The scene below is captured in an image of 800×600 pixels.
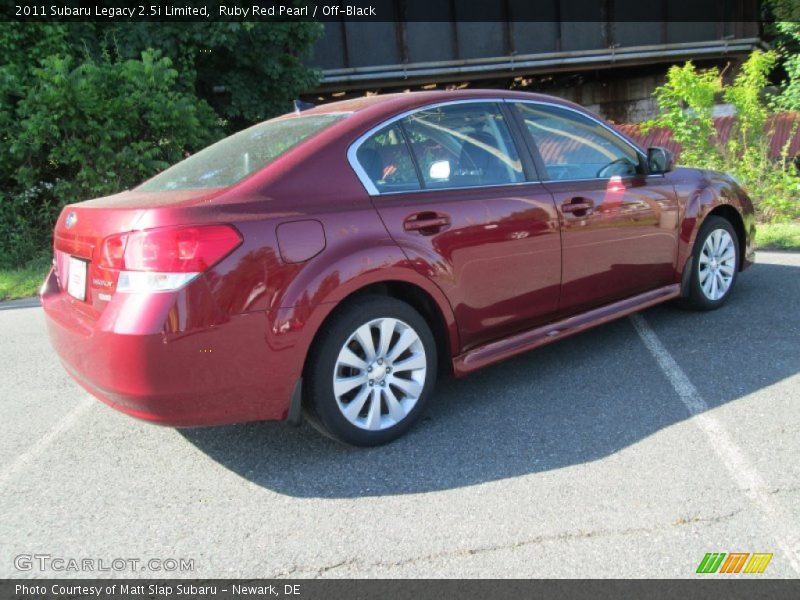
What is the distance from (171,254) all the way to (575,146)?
270 centimetres

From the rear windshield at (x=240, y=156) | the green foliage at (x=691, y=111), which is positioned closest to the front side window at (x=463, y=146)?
the rear windshield at (x=240, y=156)

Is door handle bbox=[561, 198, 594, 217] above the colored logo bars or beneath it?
above

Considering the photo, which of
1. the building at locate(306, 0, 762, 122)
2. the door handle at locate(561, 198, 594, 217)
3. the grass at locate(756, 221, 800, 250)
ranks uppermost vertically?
the building at locate(306, 0, 762, 122)

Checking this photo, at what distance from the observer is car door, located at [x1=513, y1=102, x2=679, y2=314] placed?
157 inches

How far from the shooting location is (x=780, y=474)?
2846mm

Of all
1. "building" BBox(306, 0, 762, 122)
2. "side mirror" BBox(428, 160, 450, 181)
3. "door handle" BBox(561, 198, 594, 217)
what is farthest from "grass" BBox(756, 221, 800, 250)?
"building" BBox(306, 0, 762, 122)

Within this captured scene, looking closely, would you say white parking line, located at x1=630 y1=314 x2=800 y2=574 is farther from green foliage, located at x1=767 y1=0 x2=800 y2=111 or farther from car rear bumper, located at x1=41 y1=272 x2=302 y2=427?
green foliage, located at x1=767 y1=0 x2=800 y2=111

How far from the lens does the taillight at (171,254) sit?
2670mm

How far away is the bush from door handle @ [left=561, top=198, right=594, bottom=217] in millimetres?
7316

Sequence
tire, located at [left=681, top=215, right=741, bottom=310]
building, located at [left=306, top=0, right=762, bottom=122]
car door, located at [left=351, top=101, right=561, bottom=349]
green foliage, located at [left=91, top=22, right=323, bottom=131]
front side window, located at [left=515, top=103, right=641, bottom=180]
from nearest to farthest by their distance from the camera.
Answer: car door, located at [left=351, top=101, right=561, bottom=349] → front side window, located at [left=515, top=103, right=641, bottom=180] → tire, located at [left=681, top=215, right=741, bottom=310] → green foliage, located at [left=91, top=22, right=323, bottom=131] → building, located at [left=306, top=0, right=762, bottom=122]

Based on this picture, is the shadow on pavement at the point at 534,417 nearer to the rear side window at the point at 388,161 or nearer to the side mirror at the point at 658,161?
the side mirror at the point at 658,161
